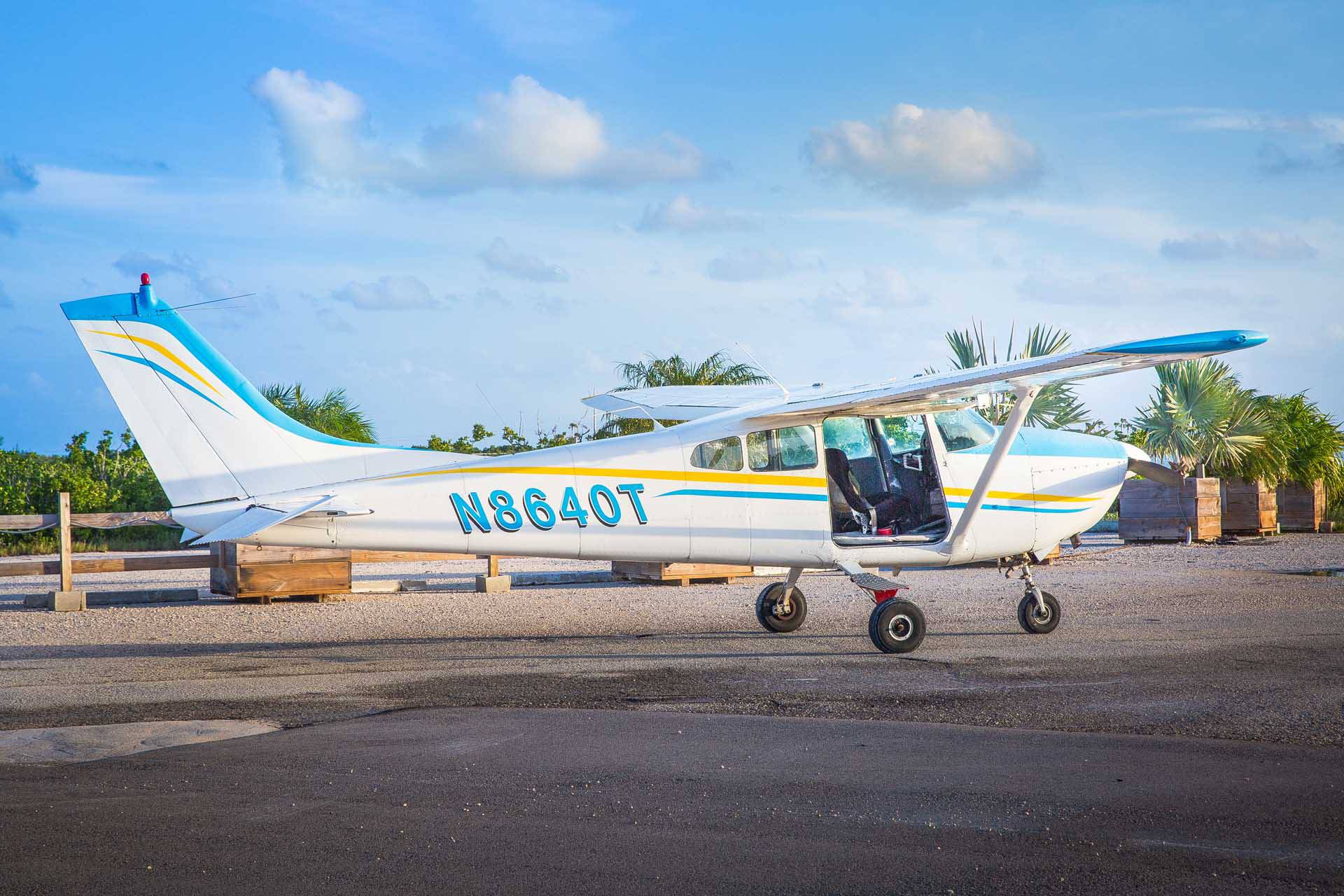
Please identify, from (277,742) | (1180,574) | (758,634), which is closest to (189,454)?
(277,742)

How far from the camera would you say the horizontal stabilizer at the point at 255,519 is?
830cm

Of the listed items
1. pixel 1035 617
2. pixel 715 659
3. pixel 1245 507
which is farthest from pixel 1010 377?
pixel 1245 507

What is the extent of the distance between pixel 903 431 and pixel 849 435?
1.83ft

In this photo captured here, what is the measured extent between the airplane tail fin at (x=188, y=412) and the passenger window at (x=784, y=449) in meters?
3.46

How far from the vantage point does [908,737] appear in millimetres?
6234

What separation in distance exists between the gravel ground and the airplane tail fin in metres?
1.55

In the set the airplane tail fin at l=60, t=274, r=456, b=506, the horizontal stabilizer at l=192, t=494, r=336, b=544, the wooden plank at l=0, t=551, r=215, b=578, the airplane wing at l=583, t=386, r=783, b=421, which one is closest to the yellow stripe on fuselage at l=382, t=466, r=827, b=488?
the horizontal stabilizer at l=192, t=494, r=336, b=544

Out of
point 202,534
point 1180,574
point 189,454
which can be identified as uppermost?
point 189,454

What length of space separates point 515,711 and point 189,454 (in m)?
3.75

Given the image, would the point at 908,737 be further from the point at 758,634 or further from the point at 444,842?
the point at 758,634

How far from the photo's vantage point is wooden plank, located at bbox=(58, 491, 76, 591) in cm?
1394

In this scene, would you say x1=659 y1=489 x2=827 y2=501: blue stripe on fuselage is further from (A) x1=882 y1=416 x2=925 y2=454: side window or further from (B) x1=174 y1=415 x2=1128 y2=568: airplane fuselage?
(A) x1=882 y1=416 x2=925 y2=454: side window

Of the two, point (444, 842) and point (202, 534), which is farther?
point (202, 534)

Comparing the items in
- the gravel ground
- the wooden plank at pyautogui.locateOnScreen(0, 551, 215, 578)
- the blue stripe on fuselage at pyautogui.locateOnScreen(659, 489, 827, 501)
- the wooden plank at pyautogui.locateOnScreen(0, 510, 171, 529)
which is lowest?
the gravel ground
